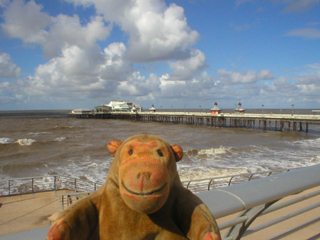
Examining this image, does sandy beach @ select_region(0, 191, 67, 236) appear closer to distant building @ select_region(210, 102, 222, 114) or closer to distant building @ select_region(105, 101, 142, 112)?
distant building @ select_region(210, 102, 222, 114)

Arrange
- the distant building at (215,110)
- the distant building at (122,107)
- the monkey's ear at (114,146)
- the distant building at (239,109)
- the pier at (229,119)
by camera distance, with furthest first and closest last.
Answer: the distant building at (122,107) → the distant building at (215,110) → the distant building at (239,109) → the pier at (229,119) → the monkey's ear at (114,146)

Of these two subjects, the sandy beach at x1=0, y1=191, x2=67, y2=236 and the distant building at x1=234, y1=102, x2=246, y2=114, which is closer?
the sandy beach at x1=0, y1=191, x2=67, y2=236

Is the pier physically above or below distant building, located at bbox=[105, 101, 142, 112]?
below

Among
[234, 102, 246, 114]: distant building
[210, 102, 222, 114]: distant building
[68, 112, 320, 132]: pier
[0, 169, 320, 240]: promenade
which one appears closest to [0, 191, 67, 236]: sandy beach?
[0, 169, 320, 240]: promenade

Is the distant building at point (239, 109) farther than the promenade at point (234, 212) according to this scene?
Yes

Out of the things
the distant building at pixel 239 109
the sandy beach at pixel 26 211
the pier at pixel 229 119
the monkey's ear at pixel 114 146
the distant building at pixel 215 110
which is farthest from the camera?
the distant building at pixel 215 110

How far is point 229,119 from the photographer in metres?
63.6

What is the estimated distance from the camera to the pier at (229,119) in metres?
36.8

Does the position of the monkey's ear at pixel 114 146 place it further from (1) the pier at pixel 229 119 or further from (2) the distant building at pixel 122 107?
(2) the distant building at pixel 122 107

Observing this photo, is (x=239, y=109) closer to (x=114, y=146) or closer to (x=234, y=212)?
(x=234, y=212)

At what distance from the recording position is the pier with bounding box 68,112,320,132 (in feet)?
121

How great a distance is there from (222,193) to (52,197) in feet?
27.7

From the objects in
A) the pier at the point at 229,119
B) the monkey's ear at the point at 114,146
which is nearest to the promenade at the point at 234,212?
the monkey's ear at the point at 114,146

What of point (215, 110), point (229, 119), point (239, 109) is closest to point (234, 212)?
point (215, 110)
